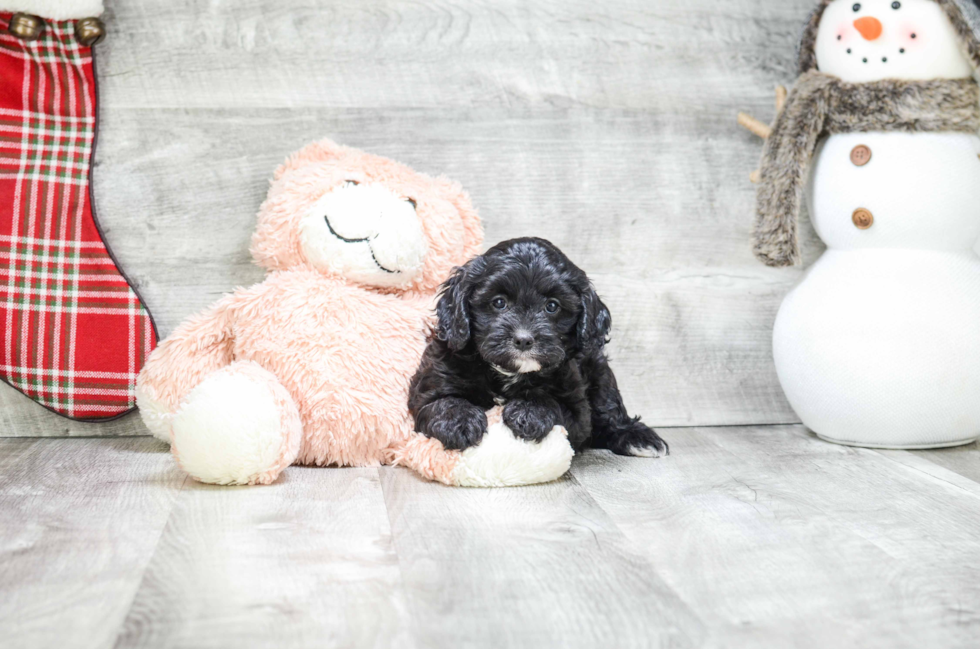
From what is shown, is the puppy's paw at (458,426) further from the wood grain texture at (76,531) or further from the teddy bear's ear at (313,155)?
the teddy bear's ear at (313,155)

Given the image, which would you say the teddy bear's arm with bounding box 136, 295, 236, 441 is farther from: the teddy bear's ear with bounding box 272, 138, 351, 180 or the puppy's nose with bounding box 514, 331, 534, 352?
the puppy's nose with bounding box 514, 331, 534, 352

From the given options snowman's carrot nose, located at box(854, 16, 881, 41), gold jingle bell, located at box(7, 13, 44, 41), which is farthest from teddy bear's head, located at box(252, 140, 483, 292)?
snowman's carrot nose, located at box(854, 16, 881, 41)

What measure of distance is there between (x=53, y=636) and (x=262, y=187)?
1.44m

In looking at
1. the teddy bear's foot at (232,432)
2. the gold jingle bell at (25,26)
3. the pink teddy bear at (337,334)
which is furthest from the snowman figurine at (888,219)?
the gold jingle bell at (25,26)

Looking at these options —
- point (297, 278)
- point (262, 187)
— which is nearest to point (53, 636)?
point (297, 278)

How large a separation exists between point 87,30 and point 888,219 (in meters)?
2.02

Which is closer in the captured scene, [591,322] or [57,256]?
[591,322]

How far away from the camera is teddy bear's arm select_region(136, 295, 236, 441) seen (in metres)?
2.08

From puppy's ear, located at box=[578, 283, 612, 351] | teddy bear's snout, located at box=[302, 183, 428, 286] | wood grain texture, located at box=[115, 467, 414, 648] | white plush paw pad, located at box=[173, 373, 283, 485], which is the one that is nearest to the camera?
wood grain texture, located at box=[115, 467, 414, 648]

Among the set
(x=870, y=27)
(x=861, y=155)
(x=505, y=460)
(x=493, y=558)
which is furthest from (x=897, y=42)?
(x=493, y=558)

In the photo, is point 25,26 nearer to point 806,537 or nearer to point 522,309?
point 522,309

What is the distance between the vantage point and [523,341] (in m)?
1.77

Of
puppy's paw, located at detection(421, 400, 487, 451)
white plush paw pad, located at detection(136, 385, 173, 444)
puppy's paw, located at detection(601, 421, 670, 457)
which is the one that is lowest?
white plush paw pad, located at detection(136, 385, 173, 444)

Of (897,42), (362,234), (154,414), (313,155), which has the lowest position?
(154,414)
